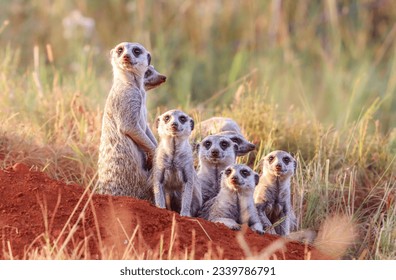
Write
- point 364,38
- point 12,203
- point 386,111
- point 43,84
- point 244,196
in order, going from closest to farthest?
point 12,203 → point 244,196 → point 43,84 → point 386,111 → point 364,38

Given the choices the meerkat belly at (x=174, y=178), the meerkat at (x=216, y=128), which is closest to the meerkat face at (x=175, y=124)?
the meerkat belly at (x=174, y=178)

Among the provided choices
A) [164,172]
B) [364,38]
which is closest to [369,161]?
[164,172]

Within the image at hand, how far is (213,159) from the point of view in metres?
7.15

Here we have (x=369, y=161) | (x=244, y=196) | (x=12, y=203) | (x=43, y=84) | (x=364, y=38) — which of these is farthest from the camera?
(x=364, y=38)

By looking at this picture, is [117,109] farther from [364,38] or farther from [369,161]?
[364,38]

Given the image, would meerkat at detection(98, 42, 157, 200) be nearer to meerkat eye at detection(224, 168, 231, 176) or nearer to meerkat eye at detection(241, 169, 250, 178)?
meerkat eye at detection(224, 168, 231, 176)

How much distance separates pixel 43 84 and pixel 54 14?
4.02 meters

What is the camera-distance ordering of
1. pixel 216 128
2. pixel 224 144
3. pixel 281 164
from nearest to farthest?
pixel 281 164, pixel 224 144, pixel 216 128

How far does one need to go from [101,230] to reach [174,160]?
3.53ft

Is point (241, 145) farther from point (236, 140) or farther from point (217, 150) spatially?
point (217, 150)

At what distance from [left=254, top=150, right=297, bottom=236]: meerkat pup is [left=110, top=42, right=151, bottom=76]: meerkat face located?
1.06 metres

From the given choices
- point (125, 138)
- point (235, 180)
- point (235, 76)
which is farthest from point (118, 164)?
point (235, 76)

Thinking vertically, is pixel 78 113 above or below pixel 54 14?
below

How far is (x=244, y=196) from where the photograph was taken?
22.1ft
